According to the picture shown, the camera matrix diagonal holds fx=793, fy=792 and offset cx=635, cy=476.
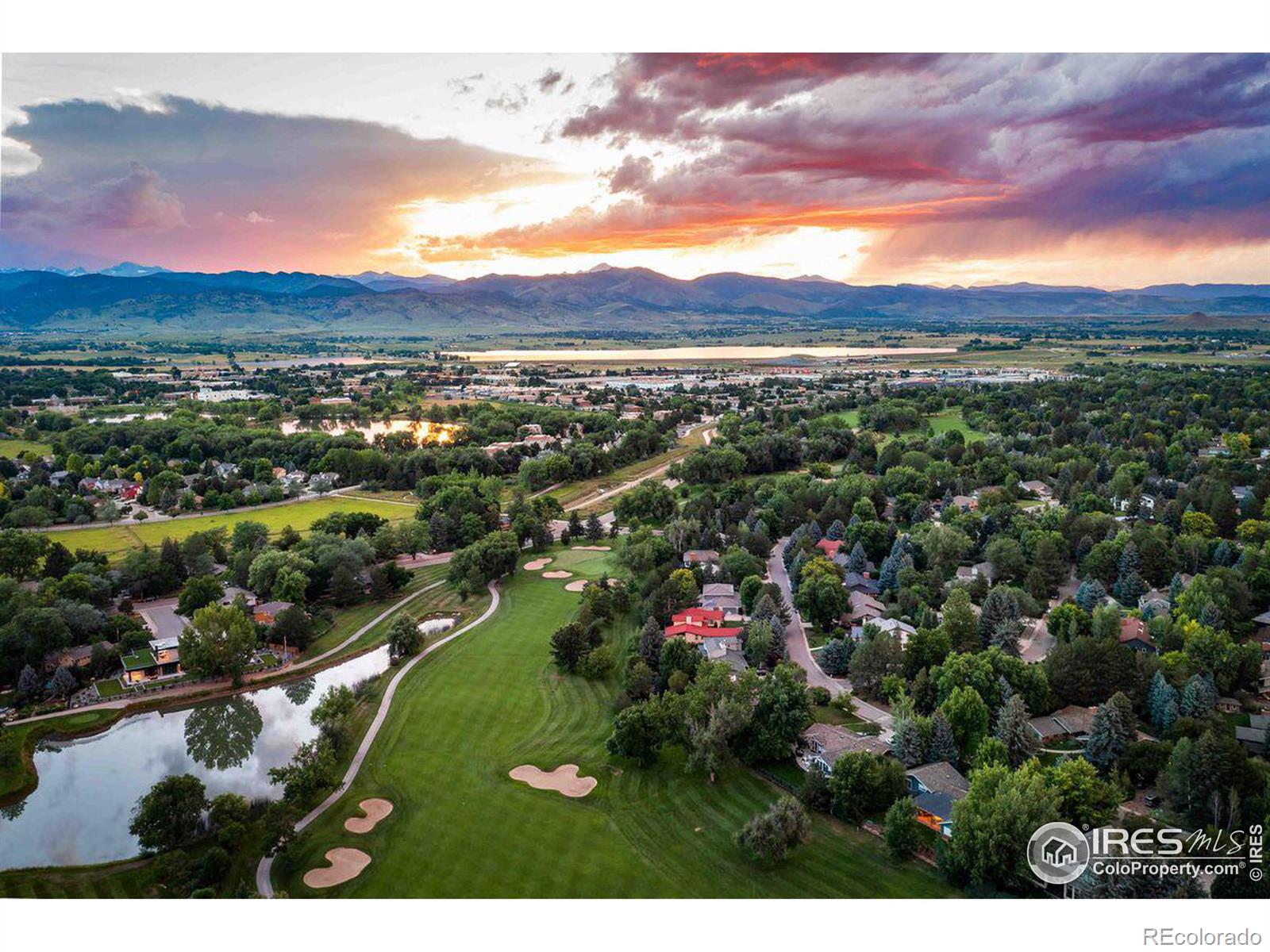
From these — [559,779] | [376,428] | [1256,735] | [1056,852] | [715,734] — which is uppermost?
[376,428]

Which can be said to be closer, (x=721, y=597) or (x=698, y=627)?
(x=698, y=627)

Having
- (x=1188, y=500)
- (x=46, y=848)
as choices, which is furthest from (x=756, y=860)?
(x=1188, y=500)

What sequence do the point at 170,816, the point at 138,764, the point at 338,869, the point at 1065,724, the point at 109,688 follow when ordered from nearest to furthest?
the point at 338,869 < the point at 170,816 < the point at 138,764 < the point at 1065,724 < the point at 109,688

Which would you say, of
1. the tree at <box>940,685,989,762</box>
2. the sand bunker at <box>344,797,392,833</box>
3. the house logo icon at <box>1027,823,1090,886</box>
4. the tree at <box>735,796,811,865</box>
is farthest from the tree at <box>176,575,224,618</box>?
the house logo icon at <box>1027,823,1090,886</box>

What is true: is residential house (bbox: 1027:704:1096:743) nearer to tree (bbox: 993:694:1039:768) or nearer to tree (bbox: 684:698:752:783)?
tree (bbox: 993:694:1039:768)

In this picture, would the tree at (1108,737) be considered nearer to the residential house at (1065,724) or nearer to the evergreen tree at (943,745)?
the residential house at (1065,724)

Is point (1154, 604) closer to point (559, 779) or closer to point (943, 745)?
point (943, 745)

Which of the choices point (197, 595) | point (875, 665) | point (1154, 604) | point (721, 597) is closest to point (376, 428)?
point (197, 595)

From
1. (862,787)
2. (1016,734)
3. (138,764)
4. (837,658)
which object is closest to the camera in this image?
(862,787)
